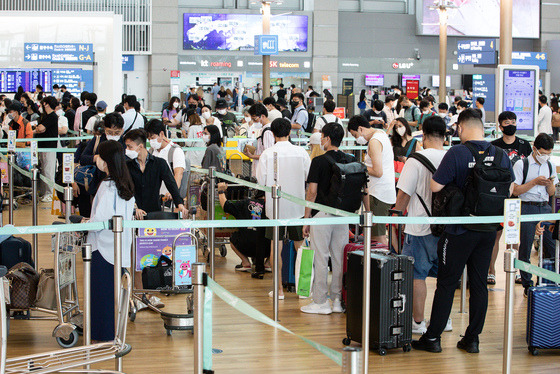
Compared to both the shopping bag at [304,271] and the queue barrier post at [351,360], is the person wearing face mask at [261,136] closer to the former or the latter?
the shopping bag at [304,271]

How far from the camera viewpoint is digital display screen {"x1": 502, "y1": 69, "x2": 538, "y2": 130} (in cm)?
1041

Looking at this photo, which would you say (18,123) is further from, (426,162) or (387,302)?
(387,302)

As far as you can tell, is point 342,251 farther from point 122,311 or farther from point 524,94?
point 524,94

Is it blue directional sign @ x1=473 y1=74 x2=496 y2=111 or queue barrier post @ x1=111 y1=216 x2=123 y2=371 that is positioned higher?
blue directional sign @ x1=473 y1=74 x2=496 y2=111

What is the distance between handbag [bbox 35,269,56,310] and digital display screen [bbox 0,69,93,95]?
1469 centimetres

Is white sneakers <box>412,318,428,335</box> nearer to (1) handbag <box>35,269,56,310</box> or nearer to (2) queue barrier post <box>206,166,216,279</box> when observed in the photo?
(2) queue barrier post <box>206,166,216,279</box>

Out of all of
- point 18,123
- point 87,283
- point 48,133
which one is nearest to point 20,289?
point 87,283

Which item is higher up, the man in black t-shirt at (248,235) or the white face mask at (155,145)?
the white face mask at (155,145)

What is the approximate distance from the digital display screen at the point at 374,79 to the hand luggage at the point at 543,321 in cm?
3171

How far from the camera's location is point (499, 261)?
9102mm

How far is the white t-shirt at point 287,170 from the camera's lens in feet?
24.2

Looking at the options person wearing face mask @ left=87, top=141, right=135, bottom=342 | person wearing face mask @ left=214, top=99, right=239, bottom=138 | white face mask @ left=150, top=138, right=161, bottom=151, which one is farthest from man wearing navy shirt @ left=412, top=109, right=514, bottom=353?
person wearing face mask @ left=214, top=99, right=239, bottom=138

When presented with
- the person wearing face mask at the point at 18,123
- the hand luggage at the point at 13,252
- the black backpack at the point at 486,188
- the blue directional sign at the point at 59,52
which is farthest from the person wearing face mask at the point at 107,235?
the blue directional sign at the point at 59,52

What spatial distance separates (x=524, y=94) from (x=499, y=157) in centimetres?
533
